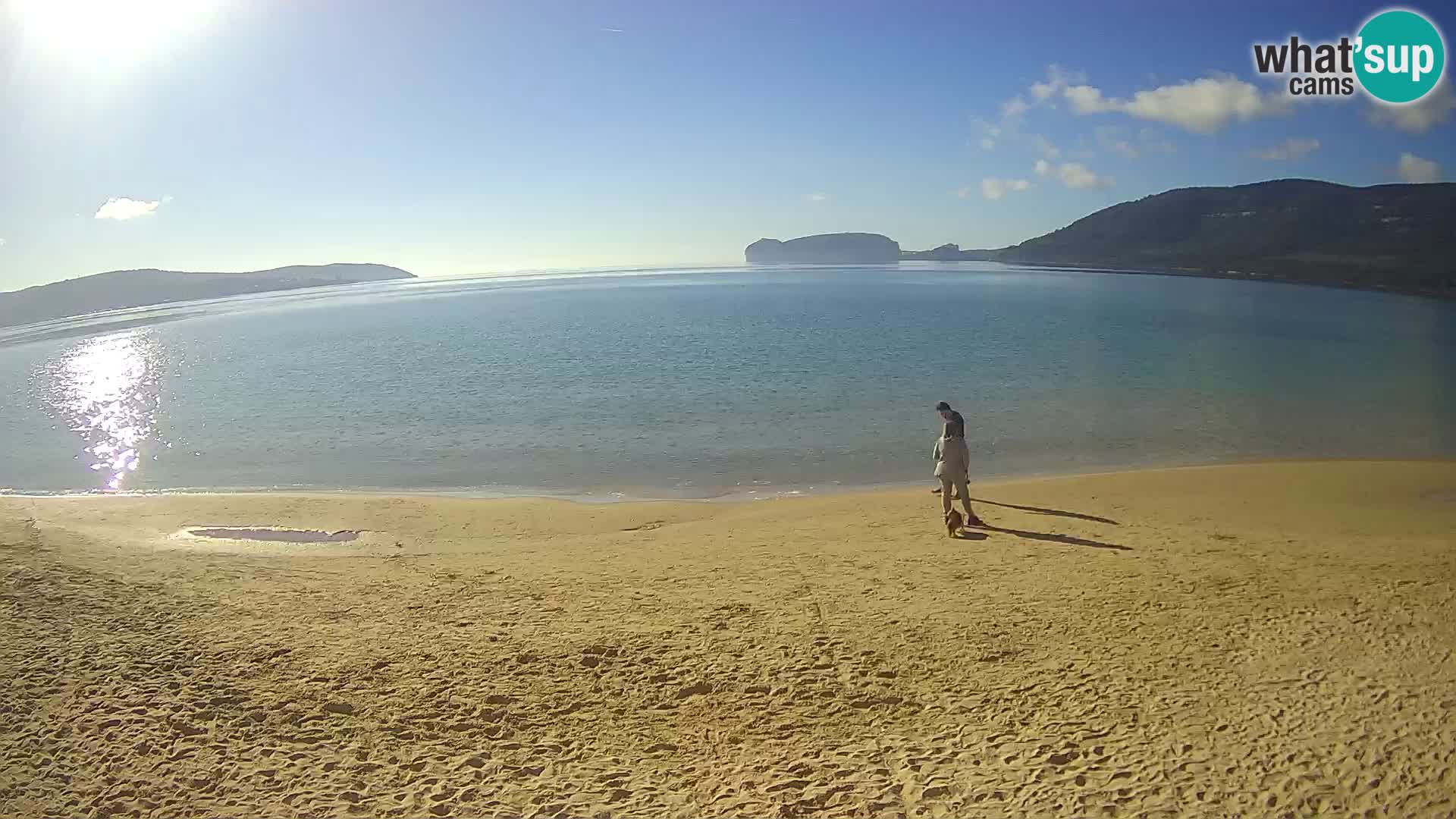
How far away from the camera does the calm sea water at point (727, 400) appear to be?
17.8 m

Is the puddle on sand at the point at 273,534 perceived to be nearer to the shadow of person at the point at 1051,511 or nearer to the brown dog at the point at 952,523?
the brown dog at the point at 952,523

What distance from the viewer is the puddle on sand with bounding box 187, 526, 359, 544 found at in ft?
41.7

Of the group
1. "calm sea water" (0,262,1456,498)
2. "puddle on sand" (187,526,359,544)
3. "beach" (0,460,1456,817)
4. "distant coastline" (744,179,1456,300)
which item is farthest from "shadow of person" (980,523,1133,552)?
"distant coastline" (744,179,1456,300)

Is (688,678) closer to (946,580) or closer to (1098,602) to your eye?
(946,580)

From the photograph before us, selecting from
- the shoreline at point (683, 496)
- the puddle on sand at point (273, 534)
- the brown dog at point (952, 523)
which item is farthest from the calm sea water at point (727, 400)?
the brown dog at point (952, 523)

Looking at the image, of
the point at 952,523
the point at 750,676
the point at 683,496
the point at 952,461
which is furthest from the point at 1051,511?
the point at 750,676

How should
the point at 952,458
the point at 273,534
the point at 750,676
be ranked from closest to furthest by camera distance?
the point at 750,676 → the point at 952,458 → the point at 273,534

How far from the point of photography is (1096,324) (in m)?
49.3

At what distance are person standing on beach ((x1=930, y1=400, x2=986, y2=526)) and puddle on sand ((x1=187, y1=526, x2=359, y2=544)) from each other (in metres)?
9.32

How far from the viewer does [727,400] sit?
24.9 m

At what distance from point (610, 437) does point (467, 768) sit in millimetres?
15016

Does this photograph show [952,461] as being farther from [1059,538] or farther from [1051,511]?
[1051,511]

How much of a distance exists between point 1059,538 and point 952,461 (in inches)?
68.6

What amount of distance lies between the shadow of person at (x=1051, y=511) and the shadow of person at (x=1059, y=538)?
4.11ft
